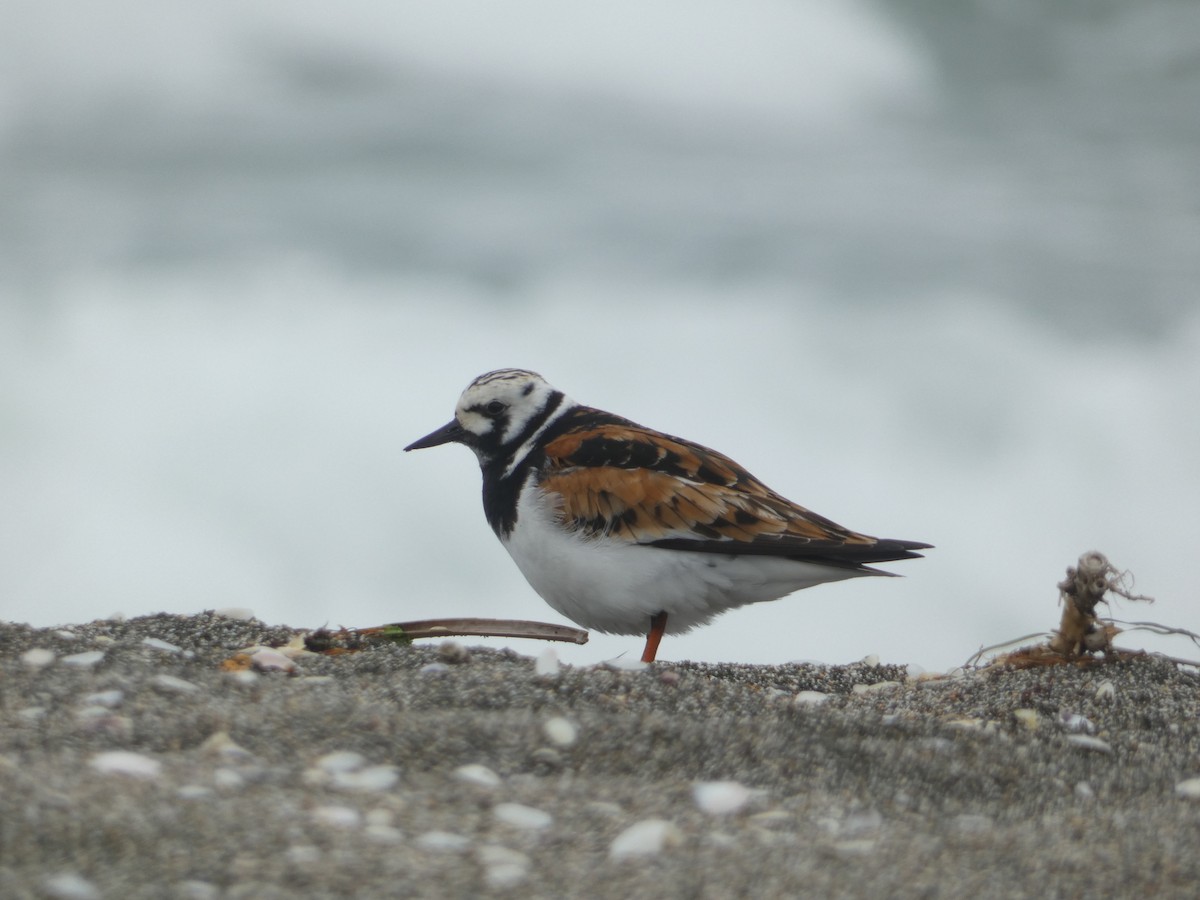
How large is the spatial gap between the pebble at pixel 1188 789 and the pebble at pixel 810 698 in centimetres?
116

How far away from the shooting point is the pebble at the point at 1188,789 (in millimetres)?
3707

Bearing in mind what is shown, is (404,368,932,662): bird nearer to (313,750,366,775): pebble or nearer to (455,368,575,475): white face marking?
(455,368,575,475): white face marking

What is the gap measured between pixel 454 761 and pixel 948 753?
1.47 m

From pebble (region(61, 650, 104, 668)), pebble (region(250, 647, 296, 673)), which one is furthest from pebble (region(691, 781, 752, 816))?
pebble (region(61, 650, 104, 668))

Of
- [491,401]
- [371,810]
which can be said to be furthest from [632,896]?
[491,401]

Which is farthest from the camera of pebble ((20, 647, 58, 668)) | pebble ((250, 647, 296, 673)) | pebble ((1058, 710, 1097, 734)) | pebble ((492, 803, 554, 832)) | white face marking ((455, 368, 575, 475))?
white face marking ((455, 368, 575, 475))

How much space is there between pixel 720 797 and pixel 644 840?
0.42 m

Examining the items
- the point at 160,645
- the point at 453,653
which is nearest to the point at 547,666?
the point at 453,653

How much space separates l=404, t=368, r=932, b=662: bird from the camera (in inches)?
207

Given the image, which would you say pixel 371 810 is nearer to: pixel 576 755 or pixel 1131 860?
pixel 576 755

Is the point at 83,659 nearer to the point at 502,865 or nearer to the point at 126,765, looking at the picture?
the point at 126,765

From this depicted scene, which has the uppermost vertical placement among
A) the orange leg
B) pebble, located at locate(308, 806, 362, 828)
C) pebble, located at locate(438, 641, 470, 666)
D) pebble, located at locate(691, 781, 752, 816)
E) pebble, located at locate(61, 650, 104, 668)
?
the orange leg

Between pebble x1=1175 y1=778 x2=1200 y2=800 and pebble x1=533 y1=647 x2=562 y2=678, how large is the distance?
1884mm

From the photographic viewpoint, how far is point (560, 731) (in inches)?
137
